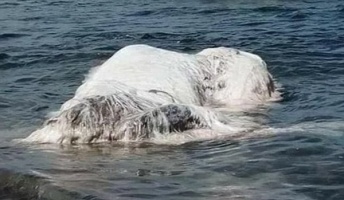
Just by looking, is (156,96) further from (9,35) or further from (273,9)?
(273,9)

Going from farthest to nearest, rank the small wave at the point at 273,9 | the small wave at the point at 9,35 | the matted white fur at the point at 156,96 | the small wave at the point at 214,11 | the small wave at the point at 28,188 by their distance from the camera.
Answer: the small wave at the point at 214,11, the small wave at the point at 273,9, the small wave at the point at 9,35, the matted white fur at the point at 156,96, the small wave at the point at 28,188

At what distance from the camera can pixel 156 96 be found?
7758 mm

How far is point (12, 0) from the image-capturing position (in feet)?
60.5

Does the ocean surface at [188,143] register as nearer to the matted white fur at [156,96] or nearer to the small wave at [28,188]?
the small wave at [28,188]

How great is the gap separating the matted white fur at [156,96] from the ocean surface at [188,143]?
19 centimetres

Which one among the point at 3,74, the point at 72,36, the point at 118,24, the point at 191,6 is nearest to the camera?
the point at 3,74

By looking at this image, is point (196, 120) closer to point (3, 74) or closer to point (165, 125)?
point (165, 125)

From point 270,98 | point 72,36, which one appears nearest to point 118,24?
→ point 72,36

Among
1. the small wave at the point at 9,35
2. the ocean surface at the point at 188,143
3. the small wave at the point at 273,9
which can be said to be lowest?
the small wave at the point at 273,9

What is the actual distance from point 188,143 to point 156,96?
2.83ft

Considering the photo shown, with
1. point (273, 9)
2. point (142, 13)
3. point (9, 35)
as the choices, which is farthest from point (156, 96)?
point (273, 9)

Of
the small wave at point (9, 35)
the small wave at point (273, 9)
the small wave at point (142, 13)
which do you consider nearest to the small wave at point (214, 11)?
the small wave at point (273, 9)

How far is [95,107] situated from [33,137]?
0.58 m

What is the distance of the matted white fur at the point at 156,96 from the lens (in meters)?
7.05
